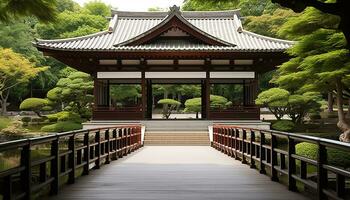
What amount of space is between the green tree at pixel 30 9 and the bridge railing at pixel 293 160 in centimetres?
367

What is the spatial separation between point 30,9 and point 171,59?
16.8 meters

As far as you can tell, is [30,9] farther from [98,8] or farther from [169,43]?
[98,8]

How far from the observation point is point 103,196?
5.29 m

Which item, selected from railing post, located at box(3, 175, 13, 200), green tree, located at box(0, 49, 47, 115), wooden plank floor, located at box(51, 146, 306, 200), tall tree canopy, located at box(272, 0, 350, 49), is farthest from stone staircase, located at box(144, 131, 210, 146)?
green tree, located at box(0, 49, 47, 115)

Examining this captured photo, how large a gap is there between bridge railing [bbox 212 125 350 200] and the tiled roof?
9.15 meters

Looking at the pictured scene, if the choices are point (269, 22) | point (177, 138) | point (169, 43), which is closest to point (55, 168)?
point (177, 138)

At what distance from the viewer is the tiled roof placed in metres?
20.8

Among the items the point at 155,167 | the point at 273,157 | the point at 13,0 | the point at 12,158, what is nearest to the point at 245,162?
the point at 155,167

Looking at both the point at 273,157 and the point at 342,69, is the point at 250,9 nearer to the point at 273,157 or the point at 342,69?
the point at 342,69

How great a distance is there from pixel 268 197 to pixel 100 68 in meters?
18.1

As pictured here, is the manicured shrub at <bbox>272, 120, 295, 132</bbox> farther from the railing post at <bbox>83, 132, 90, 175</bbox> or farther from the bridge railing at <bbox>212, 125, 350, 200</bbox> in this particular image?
the railing post at <bbox>83, 132, 90, 175</bbox>

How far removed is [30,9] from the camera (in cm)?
542

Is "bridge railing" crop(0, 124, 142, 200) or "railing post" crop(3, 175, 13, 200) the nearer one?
"railing post" crop(3, 175, 13, 200)

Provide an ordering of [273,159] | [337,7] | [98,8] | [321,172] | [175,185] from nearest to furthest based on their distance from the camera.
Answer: [337,7]
[321,172]
[175,185]
[273,159]
[98,8]
